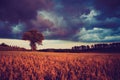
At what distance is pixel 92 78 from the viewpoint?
7.91m

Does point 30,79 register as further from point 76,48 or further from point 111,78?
point 76,48

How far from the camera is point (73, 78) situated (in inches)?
300

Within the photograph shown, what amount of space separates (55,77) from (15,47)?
1918 inches

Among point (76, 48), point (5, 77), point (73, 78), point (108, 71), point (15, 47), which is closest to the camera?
point (73, 78)

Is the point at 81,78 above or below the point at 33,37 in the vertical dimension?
below

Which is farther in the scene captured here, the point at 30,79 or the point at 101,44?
the point at 101,44

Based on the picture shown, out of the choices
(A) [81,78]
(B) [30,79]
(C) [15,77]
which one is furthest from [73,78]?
(C) [15,77]

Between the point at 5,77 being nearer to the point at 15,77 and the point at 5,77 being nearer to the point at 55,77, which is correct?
the point at 15,77

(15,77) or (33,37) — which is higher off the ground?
(33,37)

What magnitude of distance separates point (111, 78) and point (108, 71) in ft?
4.56

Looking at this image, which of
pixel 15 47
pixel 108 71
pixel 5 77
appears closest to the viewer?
pixel 5 77

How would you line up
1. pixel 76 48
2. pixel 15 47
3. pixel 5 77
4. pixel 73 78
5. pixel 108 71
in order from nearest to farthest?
1. pixel 73 78
2. pixel 5 77
3. pixel 108 71
4. pixel 15 47
5. pixel 76 48

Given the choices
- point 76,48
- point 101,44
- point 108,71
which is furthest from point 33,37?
point 108,71

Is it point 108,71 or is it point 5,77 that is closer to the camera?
point 5,77
